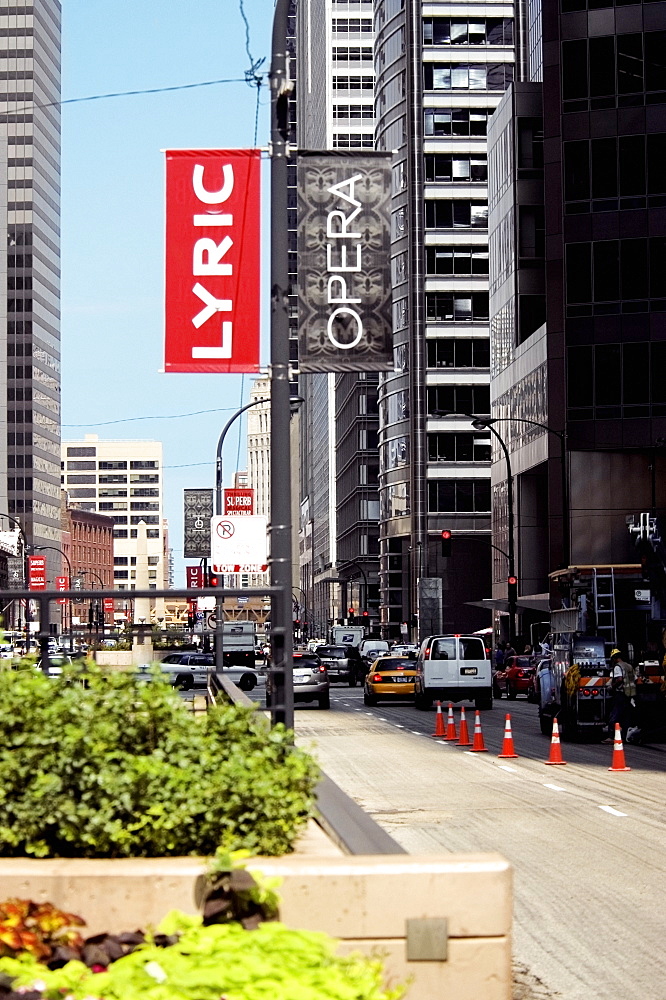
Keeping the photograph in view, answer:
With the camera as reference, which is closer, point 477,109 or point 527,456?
point 527,456

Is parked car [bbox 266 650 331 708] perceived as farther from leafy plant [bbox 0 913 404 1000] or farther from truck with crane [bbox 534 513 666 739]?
leafy plant [bbox 0 913 404 1000]

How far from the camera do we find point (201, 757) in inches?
261

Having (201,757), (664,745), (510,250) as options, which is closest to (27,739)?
(201,757)

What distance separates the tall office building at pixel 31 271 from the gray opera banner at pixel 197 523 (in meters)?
129

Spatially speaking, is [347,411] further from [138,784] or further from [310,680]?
[138,784]

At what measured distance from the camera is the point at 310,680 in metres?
46.9

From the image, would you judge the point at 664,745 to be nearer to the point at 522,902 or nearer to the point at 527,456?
the point at 522,902

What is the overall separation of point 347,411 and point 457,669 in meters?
117

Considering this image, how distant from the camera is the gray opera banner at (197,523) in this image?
48125 millimetres

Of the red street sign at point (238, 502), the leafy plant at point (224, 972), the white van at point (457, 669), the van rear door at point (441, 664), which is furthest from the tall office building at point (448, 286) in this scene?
the leafy plant at point (224, 972)

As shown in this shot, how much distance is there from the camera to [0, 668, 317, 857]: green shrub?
640cm

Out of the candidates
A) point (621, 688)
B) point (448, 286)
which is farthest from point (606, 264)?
point (448, 286)

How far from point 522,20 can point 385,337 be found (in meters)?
111

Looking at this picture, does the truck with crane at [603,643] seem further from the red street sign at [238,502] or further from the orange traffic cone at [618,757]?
the red street sign at [238,502]
